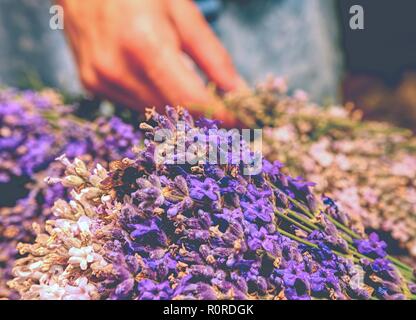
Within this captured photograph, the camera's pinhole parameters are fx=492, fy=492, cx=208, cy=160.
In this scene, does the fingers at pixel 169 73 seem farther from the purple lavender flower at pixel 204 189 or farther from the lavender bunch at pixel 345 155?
the purple lavender flower at pixel 204 189

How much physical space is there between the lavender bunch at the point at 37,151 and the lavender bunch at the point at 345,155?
0.88 feet

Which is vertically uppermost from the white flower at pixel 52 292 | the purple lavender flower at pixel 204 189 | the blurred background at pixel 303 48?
the blurred background at pixel 303 48

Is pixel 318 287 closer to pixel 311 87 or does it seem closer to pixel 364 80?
pixel 311 87

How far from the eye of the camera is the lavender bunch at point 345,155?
827 millimetres

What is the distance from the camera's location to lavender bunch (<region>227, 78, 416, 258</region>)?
2.71 feet

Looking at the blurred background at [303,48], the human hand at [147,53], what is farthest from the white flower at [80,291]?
the blurred background at [303,48]

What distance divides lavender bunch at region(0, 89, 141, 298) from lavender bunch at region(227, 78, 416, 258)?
0.88ft

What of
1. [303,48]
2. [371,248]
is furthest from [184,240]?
[303,48]

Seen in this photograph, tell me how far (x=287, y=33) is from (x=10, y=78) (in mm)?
884

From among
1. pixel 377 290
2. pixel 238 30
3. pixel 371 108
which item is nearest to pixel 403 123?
pixel 371 108

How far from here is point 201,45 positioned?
1053mm

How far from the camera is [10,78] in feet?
5.18

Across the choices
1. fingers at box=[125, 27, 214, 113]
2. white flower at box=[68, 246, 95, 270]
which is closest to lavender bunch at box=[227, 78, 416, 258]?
fingers at box=[125, 27, 214, 113]
